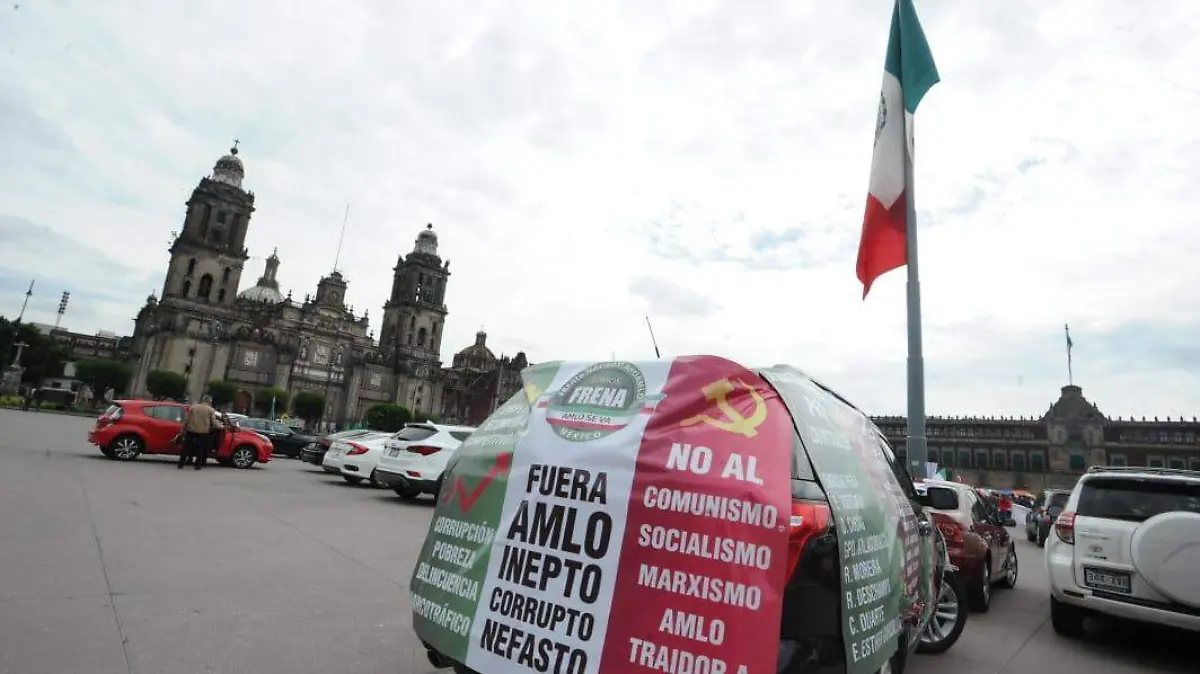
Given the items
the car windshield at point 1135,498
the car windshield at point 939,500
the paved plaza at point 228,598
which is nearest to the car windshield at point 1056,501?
the paved plaza at point 228,598

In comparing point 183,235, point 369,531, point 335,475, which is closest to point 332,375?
point 183,235

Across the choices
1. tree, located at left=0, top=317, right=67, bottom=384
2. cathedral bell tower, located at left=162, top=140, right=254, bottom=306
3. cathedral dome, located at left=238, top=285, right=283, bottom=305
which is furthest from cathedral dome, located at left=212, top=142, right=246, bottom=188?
tree, located at left=0, top=317, right=67, bottom=384

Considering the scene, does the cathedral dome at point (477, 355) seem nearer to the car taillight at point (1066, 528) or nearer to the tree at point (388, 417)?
the tree at point (388, 417)

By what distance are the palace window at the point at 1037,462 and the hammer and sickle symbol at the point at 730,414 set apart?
89.8 metres

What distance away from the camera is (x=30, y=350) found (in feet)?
253

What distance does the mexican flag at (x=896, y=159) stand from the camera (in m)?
10.4

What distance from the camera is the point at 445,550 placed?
2.91 meters

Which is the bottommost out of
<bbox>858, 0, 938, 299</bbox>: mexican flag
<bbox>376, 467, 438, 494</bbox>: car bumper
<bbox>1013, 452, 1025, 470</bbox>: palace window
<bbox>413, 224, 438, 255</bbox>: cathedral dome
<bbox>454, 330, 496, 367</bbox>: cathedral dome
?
<bbox>376, 467, 438, 494</bbox>: car bumper

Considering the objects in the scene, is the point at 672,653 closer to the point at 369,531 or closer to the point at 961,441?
the point at 369,531

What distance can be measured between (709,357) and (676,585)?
1021mm

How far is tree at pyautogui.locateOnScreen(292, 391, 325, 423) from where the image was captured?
69.9m

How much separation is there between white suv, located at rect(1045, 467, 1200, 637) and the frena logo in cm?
502

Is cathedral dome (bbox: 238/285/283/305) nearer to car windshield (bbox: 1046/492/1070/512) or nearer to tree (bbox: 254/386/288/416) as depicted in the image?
tree (bbox: 254/386/288/416)

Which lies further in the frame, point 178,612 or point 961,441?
point 961,441
